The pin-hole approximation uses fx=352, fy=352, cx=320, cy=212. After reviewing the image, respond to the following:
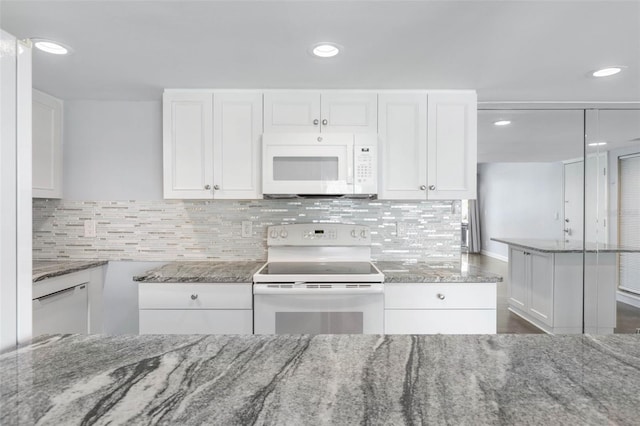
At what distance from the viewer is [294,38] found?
1690mm

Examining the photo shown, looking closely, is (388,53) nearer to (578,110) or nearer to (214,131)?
(214,131)

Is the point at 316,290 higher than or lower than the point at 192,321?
higher

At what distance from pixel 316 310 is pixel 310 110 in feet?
4.31

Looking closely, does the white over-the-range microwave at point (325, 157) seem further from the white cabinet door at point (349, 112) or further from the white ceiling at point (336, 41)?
the white ceiling at point (336, 41)

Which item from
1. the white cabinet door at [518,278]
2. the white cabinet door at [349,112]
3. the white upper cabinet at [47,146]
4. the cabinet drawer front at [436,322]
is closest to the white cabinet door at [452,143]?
the white cabinet door at [349,112]

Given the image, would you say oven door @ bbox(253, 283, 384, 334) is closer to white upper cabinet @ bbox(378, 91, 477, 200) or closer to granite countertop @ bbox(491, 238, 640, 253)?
white upper cabinet @ bbox(378, 91, 477, 200)

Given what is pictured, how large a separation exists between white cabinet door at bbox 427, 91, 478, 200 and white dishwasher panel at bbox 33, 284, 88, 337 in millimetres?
2508

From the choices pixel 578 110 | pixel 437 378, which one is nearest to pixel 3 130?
pixel 437 378

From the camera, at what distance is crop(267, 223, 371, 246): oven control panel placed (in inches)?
104

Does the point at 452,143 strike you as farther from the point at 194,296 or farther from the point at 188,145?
the point at 194,296

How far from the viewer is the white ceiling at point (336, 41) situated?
1454 mm

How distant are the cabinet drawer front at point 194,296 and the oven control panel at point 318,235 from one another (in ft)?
1.92

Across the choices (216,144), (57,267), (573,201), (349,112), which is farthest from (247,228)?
(573,201)

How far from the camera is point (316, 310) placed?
82.6 inches
